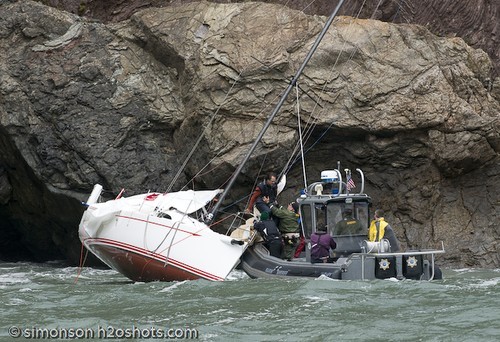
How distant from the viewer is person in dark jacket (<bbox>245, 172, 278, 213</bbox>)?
2406 centimetres

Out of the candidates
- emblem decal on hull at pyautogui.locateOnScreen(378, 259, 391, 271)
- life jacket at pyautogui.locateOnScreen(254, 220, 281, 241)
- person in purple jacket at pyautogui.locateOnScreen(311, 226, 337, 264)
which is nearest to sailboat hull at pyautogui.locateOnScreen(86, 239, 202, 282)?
life jacket at pyautogui.locateOnScreen(254, 220, 281, 241)

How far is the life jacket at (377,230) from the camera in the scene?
21.9 m

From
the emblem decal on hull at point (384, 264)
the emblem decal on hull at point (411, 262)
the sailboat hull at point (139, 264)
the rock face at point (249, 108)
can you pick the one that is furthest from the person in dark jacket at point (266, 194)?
the emblem decal on hull at point (411, 262)

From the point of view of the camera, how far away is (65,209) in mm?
29656

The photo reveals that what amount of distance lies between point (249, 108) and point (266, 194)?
14.8 feet

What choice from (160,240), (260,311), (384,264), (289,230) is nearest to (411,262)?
(384,264)

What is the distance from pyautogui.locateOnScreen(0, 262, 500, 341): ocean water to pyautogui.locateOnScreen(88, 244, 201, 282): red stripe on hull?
2.28 ft

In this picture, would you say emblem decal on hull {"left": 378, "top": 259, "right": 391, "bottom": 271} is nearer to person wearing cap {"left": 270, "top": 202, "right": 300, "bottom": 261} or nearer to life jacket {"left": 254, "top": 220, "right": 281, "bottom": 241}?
life jacket {"left": 254, "top": 220, "right": 281, "bottom": 241}

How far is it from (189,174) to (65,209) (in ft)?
12.5

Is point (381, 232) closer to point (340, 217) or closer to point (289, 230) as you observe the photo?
point (340, 217)

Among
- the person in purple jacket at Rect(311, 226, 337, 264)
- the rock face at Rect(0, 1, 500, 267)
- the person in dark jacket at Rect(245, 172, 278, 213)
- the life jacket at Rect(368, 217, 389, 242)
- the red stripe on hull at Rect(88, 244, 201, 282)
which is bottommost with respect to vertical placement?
the red stripe on hull at Rect(88, 244, 201, 282)

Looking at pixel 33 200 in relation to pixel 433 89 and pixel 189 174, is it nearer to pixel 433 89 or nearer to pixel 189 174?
pixel 189 174

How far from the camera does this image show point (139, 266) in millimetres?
22469

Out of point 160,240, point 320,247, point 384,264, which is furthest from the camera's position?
point 160,240
